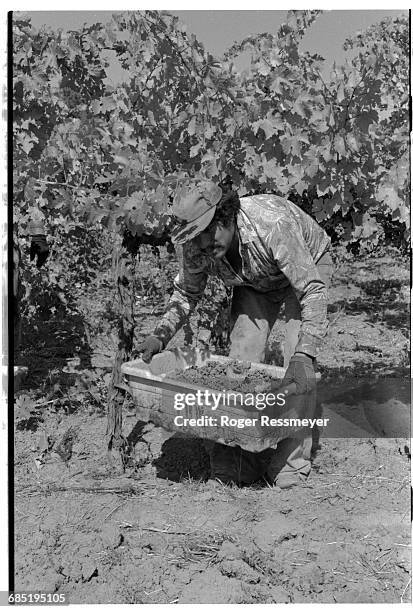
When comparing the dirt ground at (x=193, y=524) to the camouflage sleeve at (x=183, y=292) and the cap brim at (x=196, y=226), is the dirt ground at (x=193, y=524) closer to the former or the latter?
the camouflage sleeve at (x=183, y=292)

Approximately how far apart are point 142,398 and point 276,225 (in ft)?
3.09

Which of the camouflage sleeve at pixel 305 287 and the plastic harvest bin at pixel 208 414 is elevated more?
the camouflage sleeve at pixel 305 287

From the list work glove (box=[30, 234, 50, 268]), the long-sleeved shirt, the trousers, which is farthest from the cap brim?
work glove (box=[30, 234, 50, 268])

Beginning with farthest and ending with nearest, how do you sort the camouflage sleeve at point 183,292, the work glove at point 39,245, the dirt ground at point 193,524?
the work glove at point 39,245 < the camouflage sleeve at point 183,292 < the dirt ground at point 193,524

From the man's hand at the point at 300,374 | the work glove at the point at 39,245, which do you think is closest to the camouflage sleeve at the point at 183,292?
the man's hand at the point at 300,374

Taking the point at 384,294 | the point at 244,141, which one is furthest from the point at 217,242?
the point at 384,294

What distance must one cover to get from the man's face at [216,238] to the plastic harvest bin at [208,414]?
0.58 meters

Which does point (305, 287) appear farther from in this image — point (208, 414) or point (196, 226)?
point (208, 414)

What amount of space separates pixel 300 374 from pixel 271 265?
1.76ft

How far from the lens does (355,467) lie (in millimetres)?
3867

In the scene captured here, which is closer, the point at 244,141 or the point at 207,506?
the point at 207,506

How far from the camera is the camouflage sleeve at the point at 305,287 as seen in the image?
309 cm

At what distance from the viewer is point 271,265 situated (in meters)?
3.28

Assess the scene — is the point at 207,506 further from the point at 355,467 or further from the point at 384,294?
the point at 384,294
